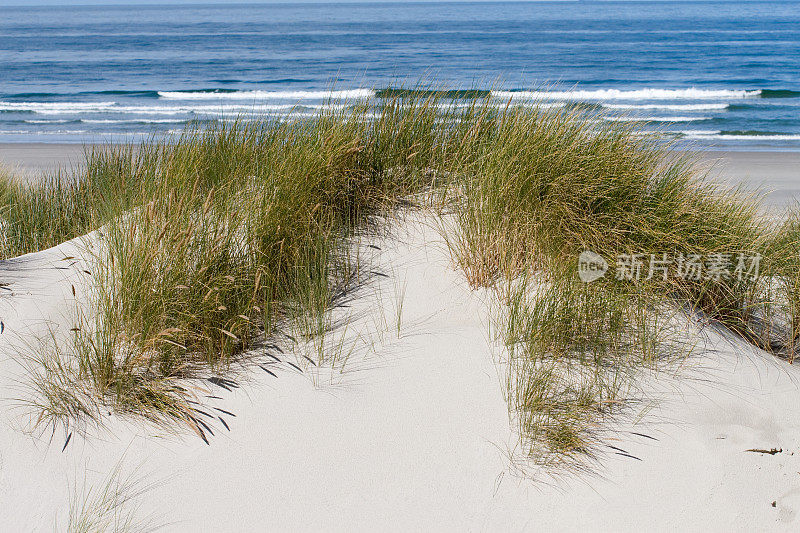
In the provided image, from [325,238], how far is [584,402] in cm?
158

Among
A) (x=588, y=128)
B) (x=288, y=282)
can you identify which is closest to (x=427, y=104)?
(x=588, y=128)

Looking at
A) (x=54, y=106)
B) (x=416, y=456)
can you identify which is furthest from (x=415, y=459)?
(x=54, y=106)

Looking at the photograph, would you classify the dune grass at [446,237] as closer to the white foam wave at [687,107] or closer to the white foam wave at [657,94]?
the white foam wave at [687,107]

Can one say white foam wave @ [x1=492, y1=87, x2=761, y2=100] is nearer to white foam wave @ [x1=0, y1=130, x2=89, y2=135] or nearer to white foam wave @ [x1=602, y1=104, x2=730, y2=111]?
white foam wave @ [x1=602, y1=104, x2=730, y2=111]

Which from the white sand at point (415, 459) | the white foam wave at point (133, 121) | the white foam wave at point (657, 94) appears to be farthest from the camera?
the white foam wave at point (657, 94)

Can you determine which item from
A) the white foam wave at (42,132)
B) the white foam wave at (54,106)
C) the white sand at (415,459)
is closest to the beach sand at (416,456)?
the white sand at (415,459)

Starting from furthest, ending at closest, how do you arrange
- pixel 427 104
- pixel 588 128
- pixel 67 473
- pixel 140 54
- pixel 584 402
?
Answer: pixel 140 54 < pixel 427 104 < pixel 588 128 < pixel 584 402 < pixel 67 473

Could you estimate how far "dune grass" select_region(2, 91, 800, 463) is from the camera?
2.76 metres

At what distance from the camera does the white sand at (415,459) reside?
A: 7.73 ft

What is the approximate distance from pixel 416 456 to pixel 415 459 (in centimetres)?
1

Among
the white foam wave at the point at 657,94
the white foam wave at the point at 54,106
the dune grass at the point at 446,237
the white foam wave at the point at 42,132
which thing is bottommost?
the white foam wave at the point at 42,132

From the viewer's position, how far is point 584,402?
2.69m

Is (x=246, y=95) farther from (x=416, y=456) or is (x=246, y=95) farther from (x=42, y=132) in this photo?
(x=416, y=456)

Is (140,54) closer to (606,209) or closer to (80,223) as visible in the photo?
(80,223)
